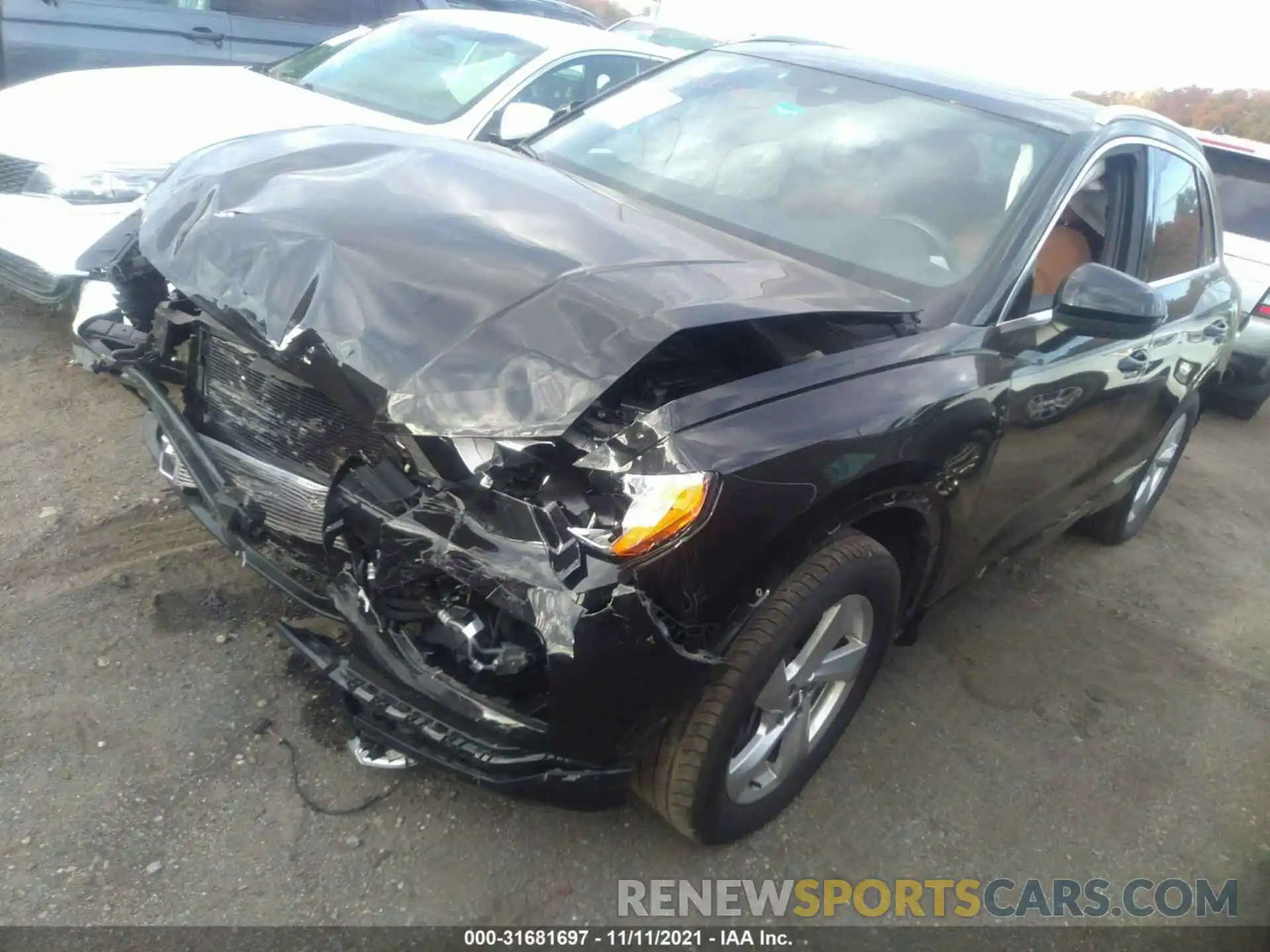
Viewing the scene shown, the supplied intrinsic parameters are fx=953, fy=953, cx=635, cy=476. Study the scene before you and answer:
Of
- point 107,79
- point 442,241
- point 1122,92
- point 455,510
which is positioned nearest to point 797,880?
point 455,510

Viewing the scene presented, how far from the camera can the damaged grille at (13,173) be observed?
420 centimetres

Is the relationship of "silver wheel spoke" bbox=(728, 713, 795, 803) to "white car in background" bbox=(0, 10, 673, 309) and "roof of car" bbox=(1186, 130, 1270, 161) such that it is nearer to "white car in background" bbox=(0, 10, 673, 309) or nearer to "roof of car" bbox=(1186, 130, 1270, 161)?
"white car in background" bbox=(0, 10, 673, 309)

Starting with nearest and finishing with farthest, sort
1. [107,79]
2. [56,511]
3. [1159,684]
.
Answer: [56,511]
[1159,684]
[107,79]

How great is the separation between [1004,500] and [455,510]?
5.63ft

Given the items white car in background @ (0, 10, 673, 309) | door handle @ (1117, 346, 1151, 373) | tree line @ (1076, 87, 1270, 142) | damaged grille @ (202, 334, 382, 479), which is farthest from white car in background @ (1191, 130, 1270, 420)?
tree line @ (1076, 87, 1270, 142)

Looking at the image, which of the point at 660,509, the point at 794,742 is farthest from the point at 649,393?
the point at 794,742

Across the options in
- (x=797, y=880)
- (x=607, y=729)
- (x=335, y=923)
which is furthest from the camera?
(x=797, y=880)

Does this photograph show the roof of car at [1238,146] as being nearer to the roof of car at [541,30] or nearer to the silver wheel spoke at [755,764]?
the roof of car at [541,30]

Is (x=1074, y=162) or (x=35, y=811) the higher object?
(x=1074, y=162)

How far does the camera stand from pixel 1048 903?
2.58 meters

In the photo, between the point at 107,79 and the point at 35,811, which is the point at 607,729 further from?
the point at 107,79

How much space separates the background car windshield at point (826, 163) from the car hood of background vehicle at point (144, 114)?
1832 millimetres

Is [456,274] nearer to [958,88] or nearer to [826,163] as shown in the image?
[826,163]

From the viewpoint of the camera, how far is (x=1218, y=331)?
3.88 meters
